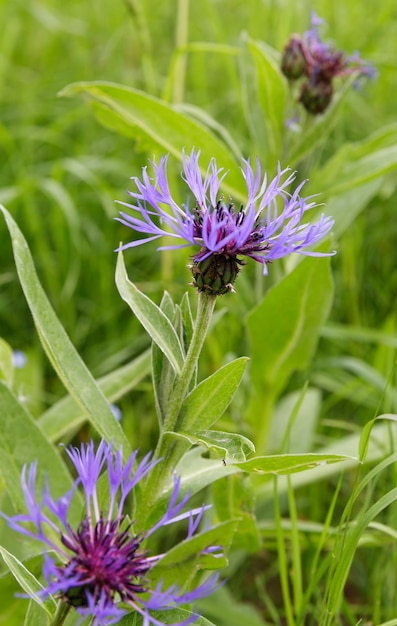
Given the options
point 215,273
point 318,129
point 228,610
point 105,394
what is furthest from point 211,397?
point 318,129

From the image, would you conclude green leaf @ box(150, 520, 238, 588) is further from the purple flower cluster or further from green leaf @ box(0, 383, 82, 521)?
the purple flower cluster

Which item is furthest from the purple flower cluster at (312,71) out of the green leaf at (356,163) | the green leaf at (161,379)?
the green leaf at (161,379)

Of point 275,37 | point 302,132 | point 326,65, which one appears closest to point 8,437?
point 302,132

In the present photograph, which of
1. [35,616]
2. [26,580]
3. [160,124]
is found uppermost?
[160,124]

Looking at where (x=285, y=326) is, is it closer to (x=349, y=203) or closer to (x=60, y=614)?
(x=349, y=203)

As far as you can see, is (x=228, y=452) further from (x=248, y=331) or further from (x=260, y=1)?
(x=260, y=1)
